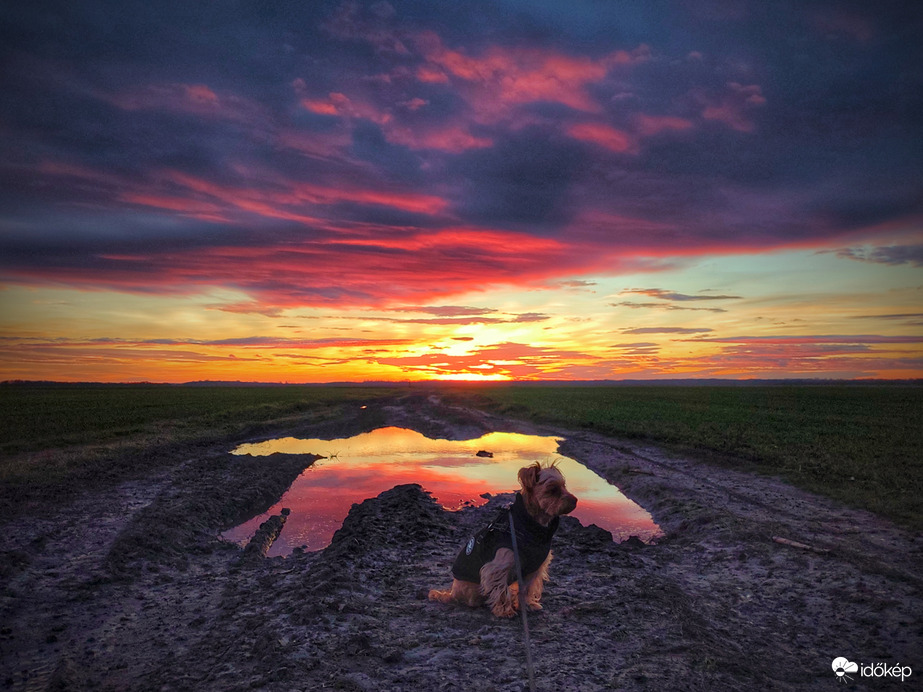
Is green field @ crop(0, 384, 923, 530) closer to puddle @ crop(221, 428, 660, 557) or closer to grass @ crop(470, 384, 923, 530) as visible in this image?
grass @ crop(470, 384, 923, 530)

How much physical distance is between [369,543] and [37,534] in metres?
6.23

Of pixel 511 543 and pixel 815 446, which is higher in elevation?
pixel 511 543

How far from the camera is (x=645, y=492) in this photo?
41.6 feet

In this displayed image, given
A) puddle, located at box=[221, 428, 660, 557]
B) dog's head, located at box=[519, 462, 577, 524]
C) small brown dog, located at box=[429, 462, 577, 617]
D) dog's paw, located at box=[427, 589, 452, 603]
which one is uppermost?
dog's head, located at box=[519, 462, 577, 524]

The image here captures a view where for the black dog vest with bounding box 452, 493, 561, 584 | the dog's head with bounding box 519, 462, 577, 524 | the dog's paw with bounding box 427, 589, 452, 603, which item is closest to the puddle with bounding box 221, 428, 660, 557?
the dog's paw with bounding box 427, 589, 452, 603

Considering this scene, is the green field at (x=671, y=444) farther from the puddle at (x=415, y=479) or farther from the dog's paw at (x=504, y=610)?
the dog's paw at (x=504, y=610)

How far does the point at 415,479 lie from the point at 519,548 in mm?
10283

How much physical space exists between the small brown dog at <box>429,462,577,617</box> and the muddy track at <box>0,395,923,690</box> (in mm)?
232

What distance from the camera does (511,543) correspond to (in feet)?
18.0

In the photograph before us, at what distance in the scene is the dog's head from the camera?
16.5ft

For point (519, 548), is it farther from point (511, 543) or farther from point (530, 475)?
point (530, 475)

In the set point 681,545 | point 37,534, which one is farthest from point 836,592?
point 37,534

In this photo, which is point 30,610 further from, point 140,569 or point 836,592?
point 836,592

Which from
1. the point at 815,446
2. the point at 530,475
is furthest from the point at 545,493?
the point at 815,446
